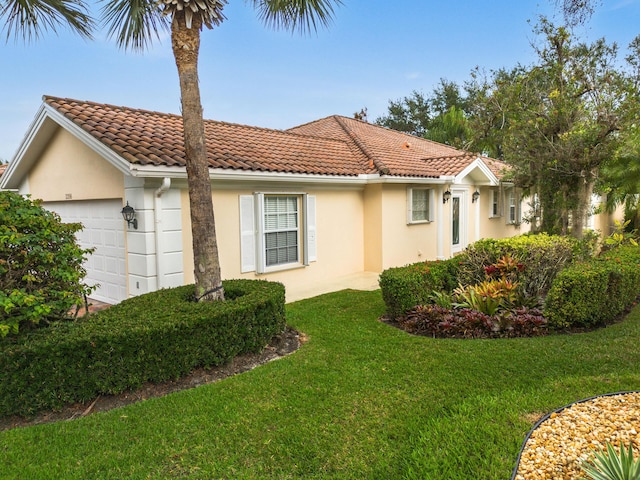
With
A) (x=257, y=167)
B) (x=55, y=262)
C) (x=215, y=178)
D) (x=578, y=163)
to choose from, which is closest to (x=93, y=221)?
(x=215, y=178)

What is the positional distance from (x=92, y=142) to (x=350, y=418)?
7.17 metres

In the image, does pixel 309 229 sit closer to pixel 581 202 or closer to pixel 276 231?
pixel 276 231

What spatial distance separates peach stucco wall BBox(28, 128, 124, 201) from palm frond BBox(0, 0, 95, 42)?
96.3 inches

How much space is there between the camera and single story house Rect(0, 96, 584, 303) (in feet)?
26.2

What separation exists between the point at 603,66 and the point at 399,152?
6.68 metres

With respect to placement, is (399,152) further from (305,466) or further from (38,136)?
(305,466)

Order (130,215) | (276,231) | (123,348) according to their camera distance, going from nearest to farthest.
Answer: (123,348) < (130,215) < (276,231)

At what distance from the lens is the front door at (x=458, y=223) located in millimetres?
15363

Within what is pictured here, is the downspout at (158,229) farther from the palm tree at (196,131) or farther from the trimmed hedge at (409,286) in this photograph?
the trimmed hedge at (409,286)

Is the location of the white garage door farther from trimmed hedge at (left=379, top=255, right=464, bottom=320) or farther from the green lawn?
trimmed hedge at (left=379, top=255, right=464, bottom=320)

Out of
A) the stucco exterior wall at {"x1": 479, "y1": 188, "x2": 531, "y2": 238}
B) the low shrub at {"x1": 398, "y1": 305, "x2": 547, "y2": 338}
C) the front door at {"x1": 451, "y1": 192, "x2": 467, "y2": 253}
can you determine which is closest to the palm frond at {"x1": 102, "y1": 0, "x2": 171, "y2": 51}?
the low shrub at {"x1": 398, "y1": 305, "x2": 547, "y2": 338}

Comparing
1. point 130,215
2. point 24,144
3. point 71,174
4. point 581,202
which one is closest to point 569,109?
point 581,202

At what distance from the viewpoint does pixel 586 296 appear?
6.44 meters

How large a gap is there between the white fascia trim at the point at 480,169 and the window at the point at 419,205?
3.56ft
